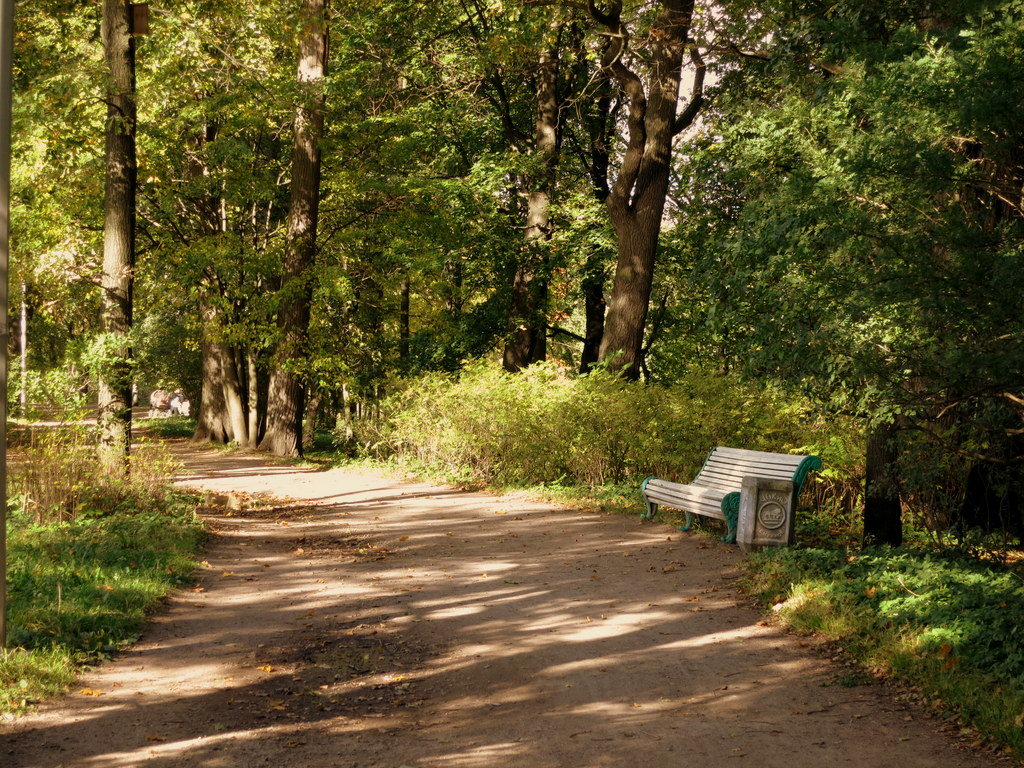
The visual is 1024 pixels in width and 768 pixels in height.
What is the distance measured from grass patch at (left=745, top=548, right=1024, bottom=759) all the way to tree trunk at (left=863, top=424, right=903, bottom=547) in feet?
Answer: 2.01

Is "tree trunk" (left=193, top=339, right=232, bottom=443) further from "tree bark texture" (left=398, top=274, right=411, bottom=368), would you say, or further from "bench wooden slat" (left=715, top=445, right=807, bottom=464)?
"bench wooden slat" (left=715, top=445, right=807, bottom=464)

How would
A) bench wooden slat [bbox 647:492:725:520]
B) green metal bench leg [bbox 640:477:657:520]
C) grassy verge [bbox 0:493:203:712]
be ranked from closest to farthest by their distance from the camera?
grassy verge [bbox 0:493:203:712], bench wooden slat [bbox 647:492:725:520], green metal bench leg [bbox 640:477:657:520]

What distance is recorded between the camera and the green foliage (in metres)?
13.4

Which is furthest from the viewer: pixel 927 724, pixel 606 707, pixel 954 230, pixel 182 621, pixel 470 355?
pixel 470 355

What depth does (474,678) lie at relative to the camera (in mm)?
6242

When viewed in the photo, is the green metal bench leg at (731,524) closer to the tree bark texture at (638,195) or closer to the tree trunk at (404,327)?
the tree bark texture at (638,195)

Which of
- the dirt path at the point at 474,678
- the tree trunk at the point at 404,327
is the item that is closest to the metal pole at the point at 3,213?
the dirt path at the point at 474,678

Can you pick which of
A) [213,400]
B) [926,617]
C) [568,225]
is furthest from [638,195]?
[213,400]

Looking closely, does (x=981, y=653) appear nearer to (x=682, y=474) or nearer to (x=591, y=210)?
(x=682, y=474)

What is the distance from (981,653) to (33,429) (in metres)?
10.3

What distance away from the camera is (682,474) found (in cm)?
1375

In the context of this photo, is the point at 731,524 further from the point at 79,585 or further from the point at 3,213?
the point at 3,213

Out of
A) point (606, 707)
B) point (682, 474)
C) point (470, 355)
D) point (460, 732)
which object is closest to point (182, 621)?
point (460, 732)

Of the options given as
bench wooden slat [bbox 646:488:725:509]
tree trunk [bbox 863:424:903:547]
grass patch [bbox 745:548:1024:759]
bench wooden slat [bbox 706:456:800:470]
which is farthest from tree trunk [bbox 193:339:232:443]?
grass patch [bbox 745:548:1024:759]
